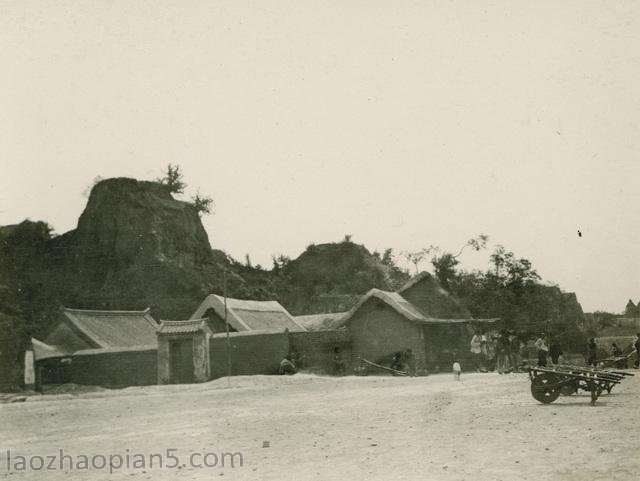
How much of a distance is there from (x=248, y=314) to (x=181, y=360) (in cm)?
687

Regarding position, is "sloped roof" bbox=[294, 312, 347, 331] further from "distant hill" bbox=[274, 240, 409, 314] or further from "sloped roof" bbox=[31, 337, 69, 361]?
"distant hill" bbox=[274, 240, 409, 314]

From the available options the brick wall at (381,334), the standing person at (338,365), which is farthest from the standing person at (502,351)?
the standing person at (338,365)

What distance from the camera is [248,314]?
37625 mm

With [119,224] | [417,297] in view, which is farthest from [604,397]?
[119,224]

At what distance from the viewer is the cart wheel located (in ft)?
46.8

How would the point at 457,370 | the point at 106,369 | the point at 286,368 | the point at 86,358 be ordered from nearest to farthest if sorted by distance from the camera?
the point at 457,370 → the point at 286,368 → the point at 106,369 → the point at 86,358

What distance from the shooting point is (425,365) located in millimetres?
31188

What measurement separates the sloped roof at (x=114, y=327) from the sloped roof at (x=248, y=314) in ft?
20.4

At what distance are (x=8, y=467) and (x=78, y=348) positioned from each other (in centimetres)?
2894

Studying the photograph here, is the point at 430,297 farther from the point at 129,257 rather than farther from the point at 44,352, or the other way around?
the point at 129,257

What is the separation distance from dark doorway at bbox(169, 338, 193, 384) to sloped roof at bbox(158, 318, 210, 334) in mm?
538

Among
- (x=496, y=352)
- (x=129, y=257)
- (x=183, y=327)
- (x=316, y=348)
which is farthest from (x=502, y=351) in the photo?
(x=129, y=257)

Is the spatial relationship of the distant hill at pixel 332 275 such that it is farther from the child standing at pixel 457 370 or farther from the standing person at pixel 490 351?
the child standing at pixel 457 370

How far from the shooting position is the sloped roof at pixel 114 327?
37938 mm
